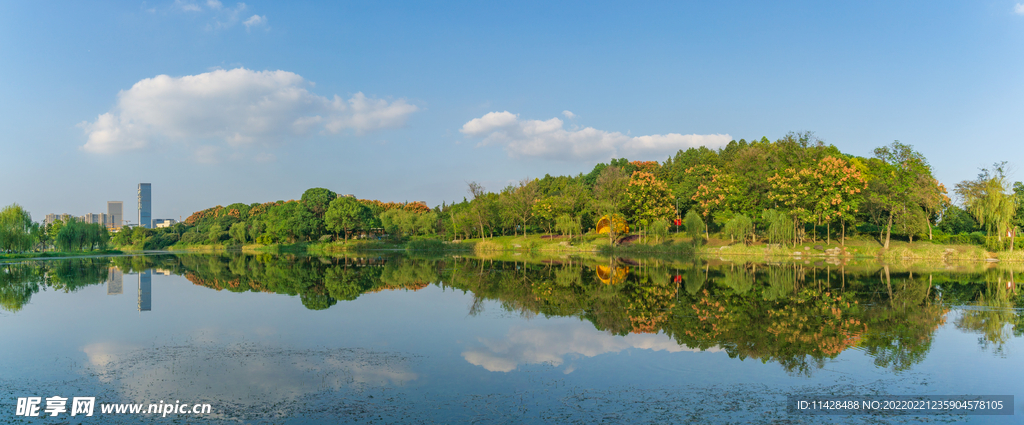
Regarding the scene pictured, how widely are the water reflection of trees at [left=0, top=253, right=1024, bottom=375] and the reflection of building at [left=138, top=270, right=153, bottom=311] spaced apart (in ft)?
6.20

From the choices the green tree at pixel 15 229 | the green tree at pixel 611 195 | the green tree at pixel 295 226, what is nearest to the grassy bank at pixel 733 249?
the green tree at pixel 611 195

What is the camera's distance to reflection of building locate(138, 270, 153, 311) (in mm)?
17328

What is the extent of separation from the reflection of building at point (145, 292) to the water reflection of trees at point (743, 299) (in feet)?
6.20

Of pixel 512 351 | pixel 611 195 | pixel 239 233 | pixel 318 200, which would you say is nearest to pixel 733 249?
pixel 611 195

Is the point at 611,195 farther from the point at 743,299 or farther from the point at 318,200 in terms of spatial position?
the point at 318,200

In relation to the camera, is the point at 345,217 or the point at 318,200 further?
the point at 318,200

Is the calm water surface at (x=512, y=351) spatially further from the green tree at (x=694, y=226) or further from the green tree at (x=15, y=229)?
the green tree at (x=15, y=229)

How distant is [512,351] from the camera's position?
10.8 metres

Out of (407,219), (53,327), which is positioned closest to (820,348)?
(53,327)

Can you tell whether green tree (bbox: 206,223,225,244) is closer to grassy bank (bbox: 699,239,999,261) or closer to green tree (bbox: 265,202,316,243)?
green tree (bbox: 265,202,316,243)

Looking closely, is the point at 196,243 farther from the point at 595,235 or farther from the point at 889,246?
the point at 889,246

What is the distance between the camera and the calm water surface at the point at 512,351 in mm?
7363

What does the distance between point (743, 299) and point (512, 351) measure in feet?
35.6

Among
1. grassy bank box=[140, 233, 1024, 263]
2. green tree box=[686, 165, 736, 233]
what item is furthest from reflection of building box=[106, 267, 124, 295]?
green tree box=[686, 165, 736, 233]
